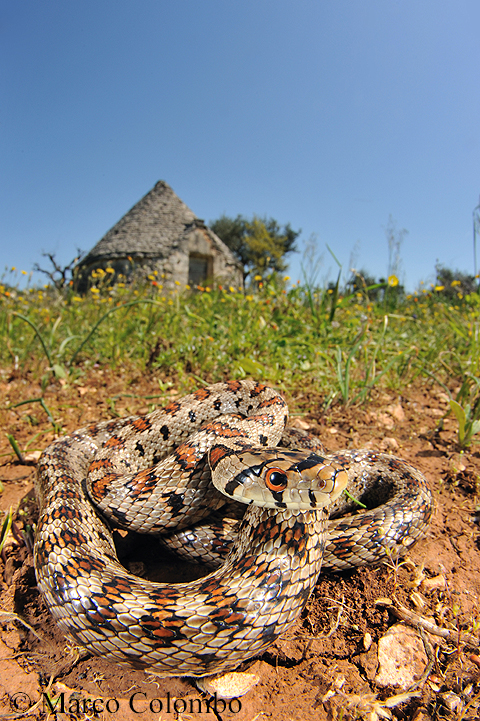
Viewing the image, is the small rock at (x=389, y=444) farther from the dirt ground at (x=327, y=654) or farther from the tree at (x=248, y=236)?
the tree at (x=248, y=236)

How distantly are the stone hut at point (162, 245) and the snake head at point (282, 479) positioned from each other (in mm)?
22123

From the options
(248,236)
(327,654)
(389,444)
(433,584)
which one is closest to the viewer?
(327,654)

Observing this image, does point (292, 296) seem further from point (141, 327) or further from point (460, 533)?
point (460, 533)

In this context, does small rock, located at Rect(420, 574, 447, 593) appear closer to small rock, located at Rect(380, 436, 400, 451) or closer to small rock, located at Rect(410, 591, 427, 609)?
small rock, located at Rect(410, 591, 427, 609)

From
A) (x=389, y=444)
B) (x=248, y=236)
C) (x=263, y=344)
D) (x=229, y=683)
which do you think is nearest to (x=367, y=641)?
(x=229, y=683)

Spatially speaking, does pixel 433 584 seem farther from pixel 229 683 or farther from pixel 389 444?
pixel 389 444

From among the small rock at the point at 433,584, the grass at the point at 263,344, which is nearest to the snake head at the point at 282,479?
the small rock at the point at 433,584

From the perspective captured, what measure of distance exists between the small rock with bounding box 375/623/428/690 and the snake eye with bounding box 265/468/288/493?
3.99 feet

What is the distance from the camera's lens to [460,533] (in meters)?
3.11

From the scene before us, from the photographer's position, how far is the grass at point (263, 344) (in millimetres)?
5445

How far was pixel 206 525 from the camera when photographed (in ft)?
8.93

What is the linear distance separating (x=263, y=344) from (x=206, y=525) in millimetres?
3696

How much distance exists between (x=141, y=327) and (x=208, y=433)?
459cm

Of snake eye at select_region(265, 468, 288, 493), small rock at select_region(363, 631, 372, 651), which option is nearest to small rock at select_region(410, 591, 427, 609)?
small rock at select_region(363, 631, 372, 651)
